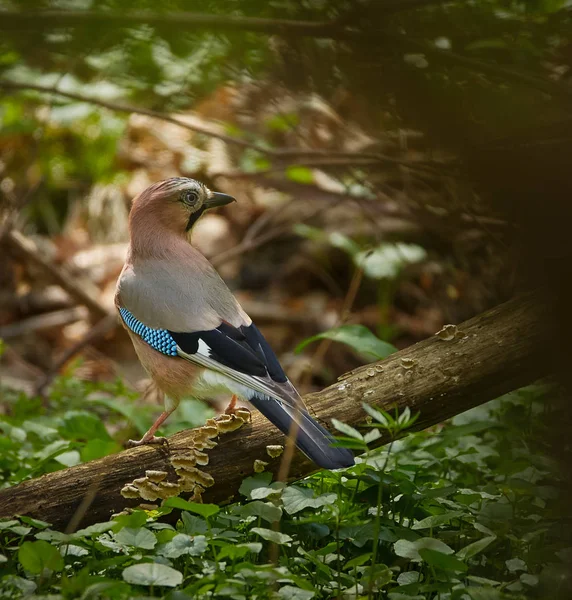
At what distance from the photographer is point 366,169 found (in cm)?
460

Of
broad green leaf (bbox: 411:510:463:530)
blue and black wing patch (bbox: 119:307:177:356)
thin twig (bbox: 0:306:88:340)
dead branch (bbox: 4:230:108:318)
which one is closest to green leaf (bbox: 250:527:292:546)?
broad green leaf (bbox: 411:510:463:530)

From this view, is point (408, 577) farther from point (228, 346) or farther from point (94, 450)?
point (94, 450)

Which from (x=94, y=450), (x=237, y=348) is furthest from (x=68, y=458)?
(x=237, y=348)

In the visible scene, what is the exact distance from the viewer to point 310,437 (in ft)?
9.00

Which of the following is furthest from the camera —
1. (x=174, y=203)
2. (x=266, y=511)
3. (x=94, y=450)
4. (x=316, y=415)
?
(x=174, y=203)

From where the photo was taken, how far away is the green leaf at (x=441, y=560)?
2.31 metres

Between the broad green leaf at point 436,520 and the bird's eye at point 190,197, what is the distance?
1.87 m

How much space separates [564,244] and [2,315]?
→ 6.02 m

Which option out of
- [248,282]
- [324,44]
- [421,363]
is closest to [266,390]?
[421,363]

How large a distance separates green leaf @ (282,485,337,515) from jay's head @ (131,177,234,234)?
1563 millimetres

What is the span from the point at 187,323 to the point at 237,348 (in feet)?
0.95

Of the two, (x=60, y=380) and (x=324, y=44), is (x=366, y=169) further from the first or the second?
(x=60, y=380)

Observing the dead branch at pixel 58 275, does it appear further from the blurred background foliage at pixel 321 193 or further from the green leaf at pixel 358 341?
the green leaf at pixel 358 341

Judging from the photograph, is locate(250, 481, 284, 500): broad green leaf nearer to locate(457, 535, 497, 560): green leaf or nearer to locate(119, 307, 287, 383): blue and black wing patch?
locate(119, 307, 287, 383): blue and black wing patch
